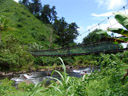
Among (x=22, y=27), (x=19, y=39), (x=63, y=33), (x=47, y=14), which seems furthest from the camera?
(x=47, y=14)

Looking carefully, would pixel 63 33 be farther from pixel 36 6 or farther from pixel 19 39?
pixel 36 6

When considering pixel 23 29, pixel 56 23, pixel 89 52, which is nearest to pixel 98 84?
pixel 89 52

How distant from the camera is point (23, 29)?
88.3 ft

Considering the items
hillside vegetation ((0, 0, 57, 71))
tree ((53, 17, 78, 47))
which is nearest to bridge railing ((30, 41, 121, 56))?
hillside vegetation ((0, 0, 57, 71))

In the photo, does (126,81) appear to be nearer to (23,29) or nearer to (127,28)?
(127,28)

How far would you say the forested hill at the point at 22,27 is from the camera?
23897 millimetres

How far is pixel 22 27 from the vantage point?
2727 centimetres

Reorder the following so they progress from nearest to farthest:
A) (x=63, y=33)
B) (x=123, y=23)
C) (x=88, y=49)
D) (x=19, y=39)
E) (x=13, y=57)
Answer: (x=123, y=23), (x=88, y=49), (x=13, y=57), (x=63, y=33), (x=19, y=39)

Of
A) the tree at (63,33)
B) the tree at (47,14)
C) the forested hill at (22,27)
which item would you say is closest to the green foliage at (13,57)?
the tree at (63,33)

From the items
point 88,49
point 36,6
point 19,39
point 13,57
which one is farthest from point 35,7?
point 88,49

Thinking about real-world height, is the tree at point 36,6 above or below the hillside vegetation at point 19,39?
above

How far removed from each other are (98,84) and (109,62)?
0.32 metres

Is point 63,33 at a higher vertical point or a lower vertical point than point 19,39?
higher

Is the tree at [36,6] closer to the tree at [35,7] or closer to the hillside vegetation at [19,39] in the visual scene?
the tree at [35,7]
